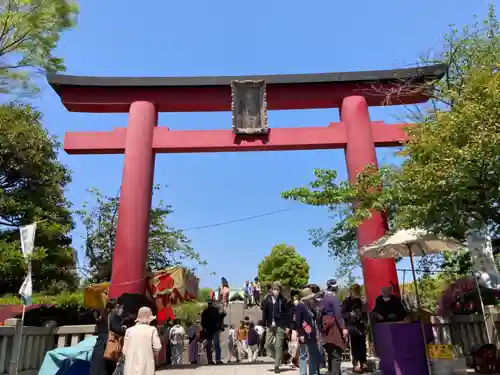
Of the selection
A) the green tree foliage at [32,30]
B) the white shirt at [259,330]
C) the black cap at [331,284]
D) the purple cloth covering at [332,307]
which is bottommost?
the white shirt at [259,330]

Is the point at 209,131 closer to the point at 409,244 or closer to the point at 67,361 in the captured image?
the point at 409,244

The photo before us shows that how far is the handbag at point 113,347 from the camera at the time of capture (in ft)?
15.8

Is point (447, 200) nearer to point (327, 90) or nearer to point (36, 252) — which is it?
point (327, 90)

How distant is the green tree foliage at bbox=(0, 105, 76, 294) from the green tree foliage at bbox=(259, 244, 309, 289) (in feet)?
83.7

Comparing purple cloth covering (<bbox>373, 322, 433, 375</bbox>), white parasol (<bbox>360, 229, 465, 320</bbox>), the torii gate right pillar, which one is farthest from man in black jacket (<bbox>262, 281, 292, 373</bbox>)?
the torii gate right pillar

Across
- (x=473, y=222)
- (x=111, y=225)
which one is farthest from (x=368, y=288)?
(x=111, y=225)

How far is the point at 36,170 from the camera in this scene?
50.4 feet

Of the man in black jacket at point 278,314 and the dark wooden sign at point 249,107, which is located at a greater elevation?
the dark wooden sign at point 249,107

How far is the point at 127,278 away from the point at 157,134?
12.0 ft

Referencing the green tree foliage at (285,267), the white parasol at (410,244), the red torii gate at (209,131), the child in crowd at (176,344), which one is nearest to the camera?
the white parasol at (410,244)

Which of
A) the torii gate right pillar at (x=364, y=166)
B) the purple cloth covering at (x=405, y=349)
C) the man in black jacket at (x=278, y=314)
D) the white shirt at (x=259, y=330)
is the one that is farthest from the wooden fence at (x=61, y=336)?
the white shirt at (x=259, y=330)

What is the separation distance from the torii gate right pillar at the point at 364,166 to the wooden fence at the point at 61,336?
177 cm

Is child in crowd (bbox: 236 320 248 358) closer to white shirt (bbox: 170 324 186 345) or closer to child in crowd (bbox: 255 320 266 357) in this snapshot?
child in crowd (bbox: 255 320 266 357)

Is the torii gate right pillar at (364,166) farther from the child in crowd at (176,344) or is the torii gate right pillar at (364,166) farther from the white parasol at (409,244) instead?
the child in crowd at (176,344)
